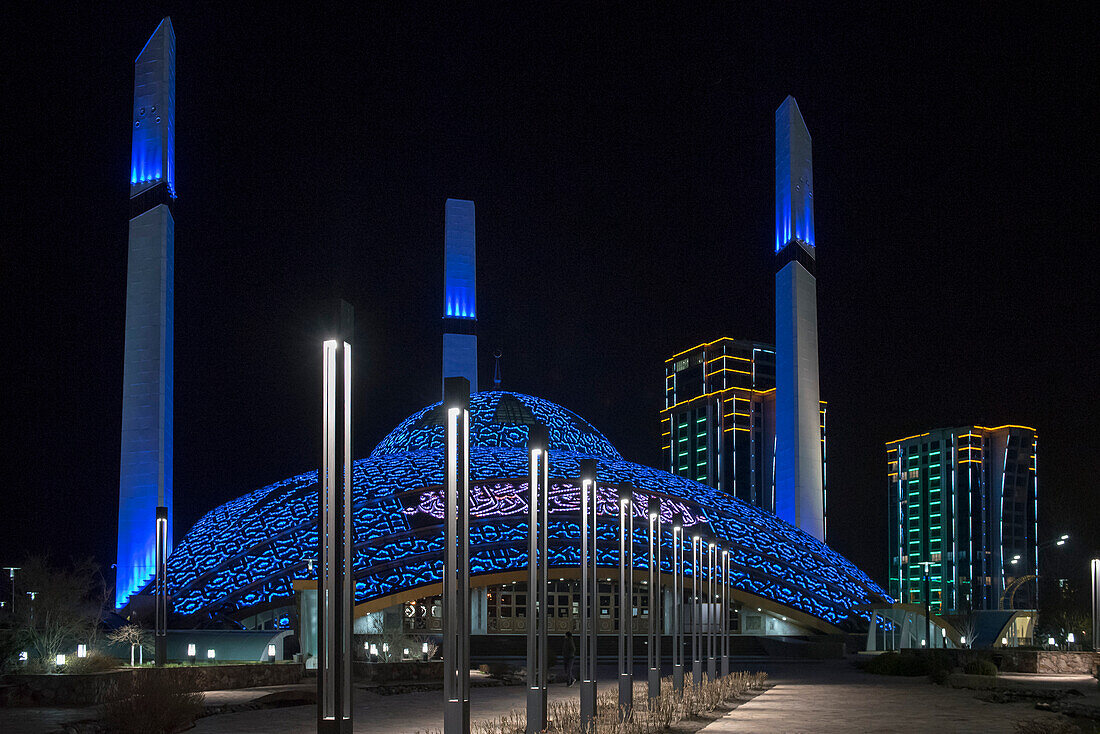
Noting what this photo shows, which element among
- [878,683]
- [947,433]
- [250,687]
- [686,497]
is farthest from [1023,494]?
[250,687]

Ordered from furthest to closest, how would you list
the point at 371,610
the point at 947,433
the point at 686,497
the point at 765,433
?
the point at 765,433
the point at 947,433
the point at 686,497
the point at 371,610

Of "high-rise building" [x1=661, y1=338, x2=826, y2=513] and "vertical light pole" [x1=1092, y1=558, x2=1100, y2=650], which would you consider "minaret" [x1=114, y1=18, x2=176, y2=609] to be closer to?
"vertical light pole" [x1=1092, y1=558, x2=1100, y2=650]

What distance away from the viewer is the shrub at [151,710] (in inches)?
655

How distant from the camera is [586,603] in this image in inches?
679

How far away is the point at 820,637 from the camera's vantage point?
46875 millimetres

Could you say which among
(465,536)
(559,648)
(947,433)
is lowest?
(559,648)

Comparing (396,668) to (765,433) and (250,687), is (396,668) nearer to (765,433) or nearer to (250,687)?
(250,687)

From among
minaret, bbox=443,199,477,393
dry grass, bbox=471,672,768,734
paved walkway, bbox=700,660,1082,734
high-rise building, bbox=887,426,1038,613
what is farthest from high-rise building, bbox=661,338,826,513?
dry grass, bbox=471,672,768,734

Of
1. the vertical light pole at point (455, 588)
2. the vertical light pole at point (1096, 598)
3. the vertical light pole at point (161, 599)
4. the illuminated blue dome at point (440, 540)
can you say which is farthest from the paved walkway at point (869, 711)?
the illuminated blue dome at point (440, 540)

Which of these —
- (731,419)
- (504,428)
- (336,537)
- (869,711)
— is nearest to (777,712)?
(869,711)

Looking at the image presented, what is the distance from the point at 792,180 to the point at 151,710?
49751mm

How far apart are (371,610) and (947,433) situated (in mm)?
100486

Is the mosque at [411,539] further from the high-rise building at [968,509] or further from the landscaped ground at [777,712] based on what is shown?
the high-rise building at [968,509]

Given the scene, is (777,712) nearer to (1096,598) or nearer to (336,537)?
(336,537)
